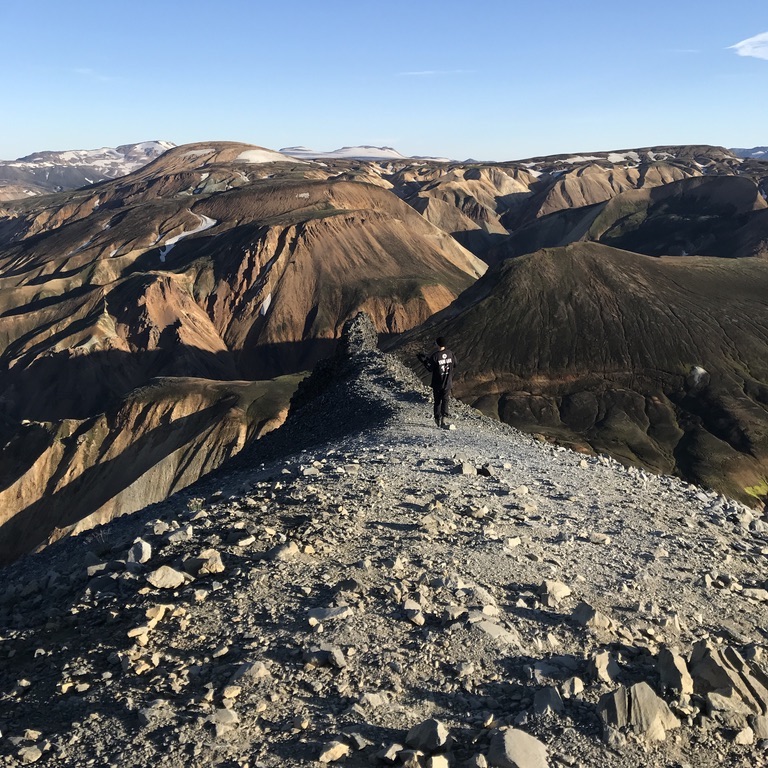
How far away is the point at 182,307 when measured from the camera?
98.4 m

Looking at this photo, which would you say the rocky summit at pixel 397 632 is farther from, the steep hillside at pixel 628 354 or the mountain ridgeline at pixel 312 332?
the steep hillside at pixel 628 354

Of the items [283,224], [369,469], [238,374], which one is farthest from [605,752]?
[283,224]

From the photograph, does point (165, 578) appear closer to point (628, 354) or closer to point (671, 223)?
point (628, 354)

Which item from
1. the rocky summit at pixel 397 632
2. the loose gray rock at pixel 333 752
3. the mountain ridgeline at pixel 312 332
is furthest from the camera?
the mountain ridgeline at pixel 312 332

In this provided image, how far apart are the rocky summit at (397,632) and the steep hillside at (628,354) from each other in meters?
53.6

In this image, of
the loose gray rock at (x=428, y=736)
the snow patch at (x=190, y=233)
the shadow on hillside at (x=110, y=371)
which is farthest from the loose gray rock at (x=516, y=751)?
the snow patch at (x=190, y=233)

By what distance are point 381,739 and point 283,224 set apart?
113m

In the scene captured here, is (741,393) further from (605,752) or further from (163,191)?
(163,191)

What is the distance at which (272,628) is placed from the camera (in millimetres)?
6176

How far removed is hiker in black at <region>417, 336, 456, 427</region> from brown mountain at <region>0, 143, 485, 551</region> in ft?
121

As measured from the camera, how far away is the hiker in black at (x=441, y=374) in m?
14.1

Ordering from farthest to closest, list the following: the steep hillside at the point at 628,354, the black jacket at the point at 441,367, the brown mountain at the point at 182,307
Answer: the steep hillside at the point at 628,354
the brown mountain at the point at 182,307
the black jacket at the point at 441,367

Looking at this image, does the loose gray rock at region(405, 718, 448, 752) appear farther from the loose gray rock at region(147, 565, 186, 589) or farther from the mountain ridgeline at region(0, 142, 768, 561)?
the mountain ridgeline at region(0, 142, 768, 561)

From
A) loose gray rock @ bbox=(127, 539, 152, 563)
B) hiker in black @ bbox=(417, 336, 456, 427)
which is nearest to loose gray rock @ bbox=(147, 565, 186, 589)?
loose gray rock @ bbox=(127, 539, 152, 563)
